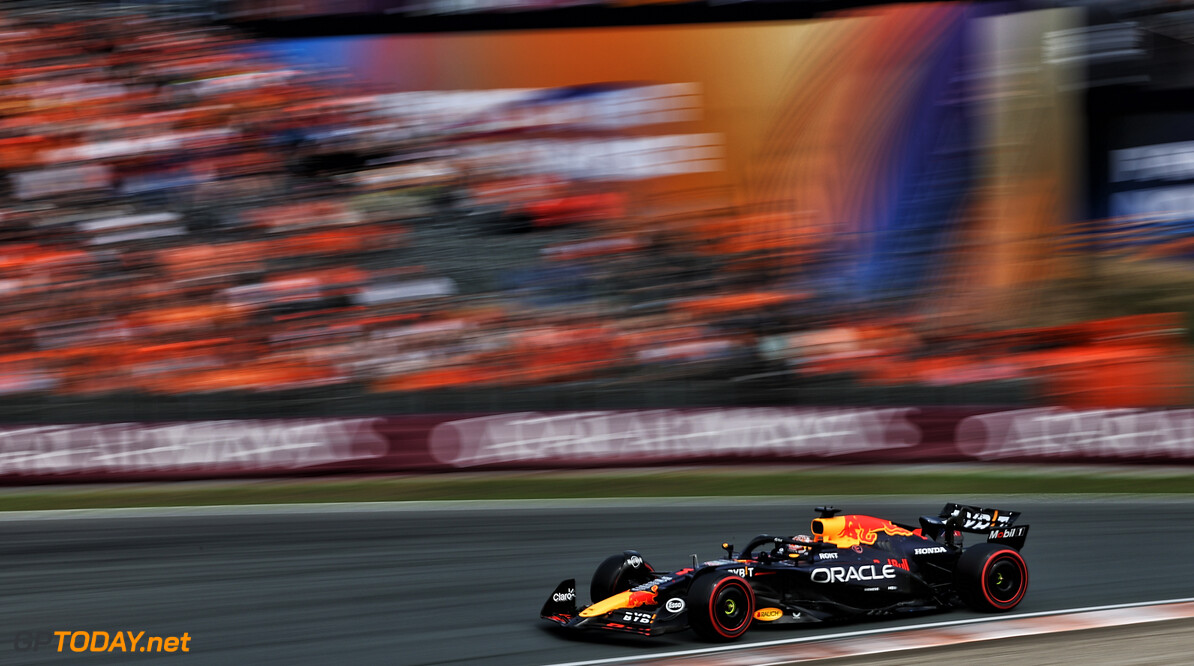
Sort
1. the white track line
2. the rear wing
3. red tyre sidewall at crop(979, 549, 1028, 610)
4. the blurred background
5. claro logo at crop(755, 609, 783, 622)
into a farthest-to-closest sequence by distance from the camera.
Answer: the blurred background → the rear wing → red tyre sidewall at crop(979, 549, 1028, 610) → claro logo at crop(755, 609, 783, 622) → the white track line

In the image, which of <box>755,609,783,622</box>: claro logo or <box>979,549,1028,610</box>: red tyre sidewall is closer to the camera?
<box>755,609,783,622</box>: claro logo

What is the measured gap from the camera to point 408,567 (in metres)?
9.49

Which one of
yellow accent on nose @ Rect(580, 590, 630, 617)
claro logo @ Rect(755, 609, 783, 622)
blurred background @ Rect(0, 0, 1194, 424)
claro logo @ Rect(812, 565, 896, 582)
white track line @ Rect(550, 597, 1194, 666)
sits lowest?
white track line @ Rect(550, 597, 1194, 666)

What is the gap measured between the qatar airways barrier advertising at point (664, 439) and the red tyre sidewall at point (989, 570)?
7.73 m

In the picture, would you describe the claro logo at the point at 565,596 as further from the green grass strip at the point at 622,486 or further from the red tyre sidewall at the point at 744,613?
the green grass strip at the point at 622,486

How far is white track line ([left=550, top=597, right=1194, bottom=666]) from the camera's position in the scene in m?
6.59

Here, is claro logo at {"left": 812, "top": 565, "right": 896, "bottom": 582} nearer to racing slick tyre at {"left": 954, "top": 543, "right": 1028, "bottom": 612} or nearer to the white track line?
the white track line

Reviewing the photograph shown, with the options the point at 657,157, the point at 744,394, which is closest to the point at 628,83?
the point at 657,157

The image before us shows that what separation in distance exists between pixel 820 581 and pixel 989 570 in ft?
3.76

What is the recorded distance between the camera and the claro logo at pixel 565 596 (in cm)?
729

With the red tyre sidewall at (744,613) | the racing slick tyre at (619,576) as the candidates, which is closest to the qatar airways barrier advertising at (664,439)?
the racing slick tyre at (619,576)

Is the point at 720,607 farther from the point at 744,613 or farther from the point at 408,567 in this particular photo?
the point at 408,567

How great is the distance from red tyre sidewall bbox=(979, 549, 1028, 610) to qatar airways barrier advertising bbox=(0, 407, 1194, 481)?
25.4ft

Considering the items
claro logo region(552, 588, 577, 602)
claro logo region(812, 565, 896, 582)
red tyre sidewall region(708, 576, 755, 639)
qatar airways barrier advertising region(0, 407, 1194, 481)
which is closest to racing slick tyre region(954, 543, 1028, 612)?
claro logo region(812, 565, 896, 582)
